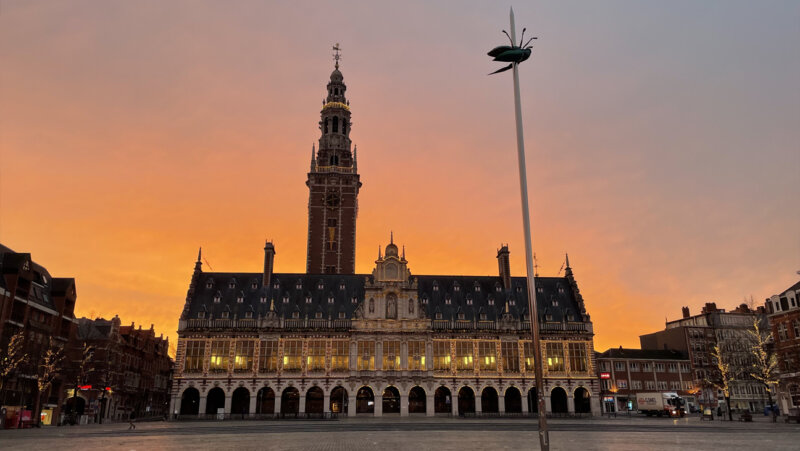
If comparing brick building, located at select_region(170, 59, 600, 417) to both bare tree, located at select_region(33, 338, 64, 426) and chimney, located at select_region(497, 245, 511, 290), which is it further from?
bare tree, located at select_region(33, 338, 64, 426)

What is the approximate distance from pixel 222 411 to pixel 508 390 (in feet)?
125

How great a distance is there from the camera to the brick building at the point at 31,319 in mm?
58031

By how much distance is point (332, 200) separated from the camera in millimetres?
98562

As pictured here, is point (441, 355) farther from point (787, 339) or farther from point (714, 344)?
point (714, 344)

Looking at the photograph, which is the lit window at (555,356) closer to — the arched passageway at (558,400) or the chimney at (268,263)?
the arched passageway at (558,400)

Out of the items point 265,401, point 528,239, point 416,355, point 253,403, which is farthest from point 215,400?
point 528,239

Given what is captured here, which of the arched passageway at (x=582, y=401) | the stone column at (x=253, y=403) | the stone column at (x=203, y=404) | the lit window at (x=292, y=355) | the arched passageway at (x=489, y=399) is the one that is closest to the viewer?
the stone column at (x=203, y=404)

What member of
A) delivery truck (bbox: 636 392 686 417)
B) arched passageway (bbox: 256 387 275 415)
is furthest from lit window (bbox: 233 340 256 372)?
delivery truck (bbox: 636 392 686 417)

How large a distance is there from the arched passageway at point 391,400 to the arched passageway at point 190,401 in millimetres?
25012

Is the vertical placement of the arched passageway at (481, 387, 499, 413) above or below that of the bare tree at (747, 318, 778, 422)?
below

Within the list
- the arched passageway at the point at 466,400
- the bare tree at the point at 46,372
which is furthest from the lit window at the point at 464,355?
the bare tree at the point at 46,372

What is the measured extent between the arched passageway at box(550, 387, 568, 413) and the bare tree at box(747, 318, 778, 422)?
23.3 meters

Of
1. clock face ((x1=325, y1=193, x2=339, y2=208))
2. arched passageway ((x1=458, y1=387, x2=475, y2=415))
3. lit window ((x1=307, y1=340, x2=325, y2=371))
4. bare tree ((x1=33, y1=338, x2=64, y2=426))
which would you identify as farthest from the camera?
clock face ((x1=325, y1=193, x2=339, y2=208))

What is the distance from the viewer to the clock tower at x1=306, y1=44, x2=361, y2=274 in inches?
3755
